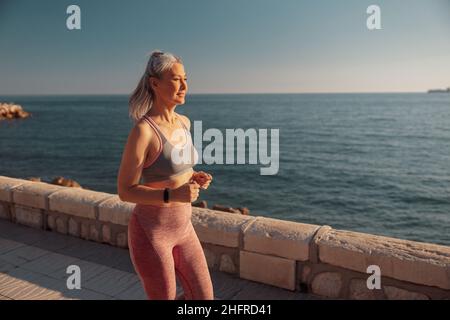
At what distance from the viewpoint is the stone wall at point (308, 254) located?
10.9 feet

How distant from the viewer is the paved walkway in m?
3.93

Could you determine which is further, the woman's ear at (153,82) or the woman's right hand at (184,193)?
the woman's ear at (153,82)

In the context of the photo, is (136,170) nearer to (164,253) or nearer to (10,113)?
(164,253)

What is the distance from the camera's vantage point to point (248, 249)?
4059mm

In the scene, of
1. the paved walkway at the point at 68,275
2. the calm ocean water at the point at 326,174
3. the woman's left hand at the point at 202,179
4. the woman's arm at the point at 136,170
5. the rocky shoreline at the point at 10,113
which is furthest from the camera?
the rocky shoreline at the point at 10,113

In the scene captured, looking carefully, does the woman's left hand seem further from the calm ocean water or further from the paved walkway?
the calm ocean water

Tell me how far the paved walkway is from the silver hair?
2.36 metres

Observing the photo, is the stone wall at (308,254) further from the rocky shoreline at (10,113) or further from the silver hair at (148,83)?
the rocky shoreline at (10,113)

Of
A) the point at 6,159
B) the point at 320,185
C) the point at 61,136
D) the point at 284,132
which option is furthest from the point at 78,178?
the point at 284,132

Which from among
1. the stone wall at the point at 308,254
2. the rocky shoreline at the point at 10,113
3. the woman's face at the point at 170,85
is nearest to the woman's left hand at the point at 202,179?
the woman's face at the point at 170,85

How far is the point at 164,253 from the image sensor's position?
217 centimetres

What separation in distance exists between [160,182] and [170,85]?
1.77 ft
